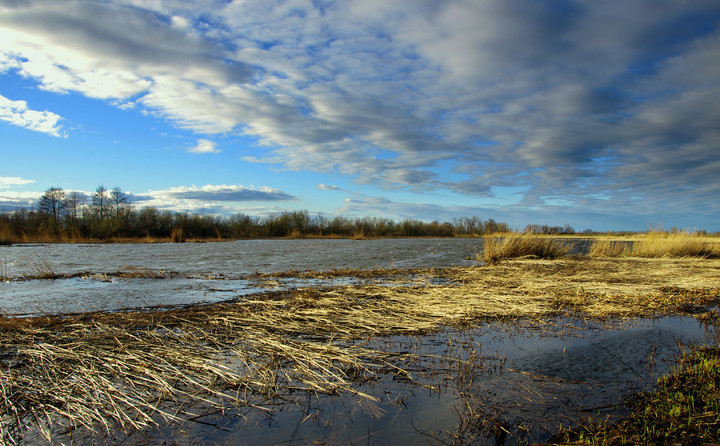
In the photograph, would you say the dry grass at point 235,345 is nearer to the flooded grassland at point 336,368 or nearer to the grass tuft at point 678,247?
the flooded grassland at point 336,368

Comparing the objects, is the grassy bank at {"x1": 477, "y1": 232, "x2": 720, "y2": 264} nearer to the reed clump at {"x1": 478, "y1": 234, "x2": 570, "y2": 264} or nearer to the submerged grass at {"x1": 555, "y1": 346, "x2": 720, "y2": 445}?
the reed clump at {"x1": 478, "y1": 234, "x2": 570, "y2": 264}

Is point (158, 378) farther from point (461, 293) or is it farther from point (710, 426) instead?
point (461, 293)

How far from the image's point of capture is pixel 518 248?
19547 millimetres

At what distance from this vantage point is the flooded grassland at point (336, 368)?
3.16m

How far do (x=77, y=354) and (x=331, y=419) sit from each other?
3442 mm

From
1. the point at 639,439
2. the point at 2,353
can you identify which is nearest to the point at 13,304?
the point at 2,353

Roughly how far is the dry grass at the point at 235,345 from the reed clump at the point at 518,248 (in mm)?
9262

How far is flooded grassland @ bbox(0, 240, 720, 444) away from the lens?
3164 mm

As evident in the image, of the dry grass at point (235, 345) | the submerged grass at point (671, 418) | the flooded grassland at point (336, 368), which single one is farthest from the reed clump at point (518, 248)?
the submerged grass at point (671, 418)

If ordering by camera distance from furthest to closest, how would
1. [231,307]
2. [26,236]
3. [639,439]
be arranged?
1. [26,236]
2. [231,307]
3. [639,439]

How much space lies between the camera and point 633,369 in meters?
4.46

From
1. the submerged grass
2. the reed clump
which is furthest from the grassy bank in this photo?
the submerged grass

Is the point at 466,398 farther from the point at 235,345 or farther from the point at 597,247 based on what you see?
the point at 597,247

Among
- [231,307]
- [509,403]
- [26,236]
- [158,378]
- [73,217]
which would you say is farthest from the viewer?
[73,217]
